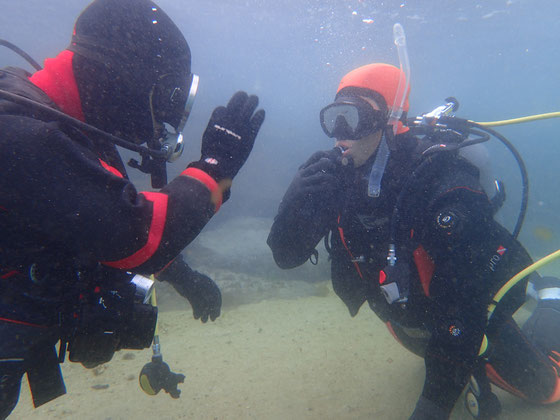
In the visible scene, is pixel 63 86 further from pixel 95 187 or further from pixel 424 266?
pixel 424 266

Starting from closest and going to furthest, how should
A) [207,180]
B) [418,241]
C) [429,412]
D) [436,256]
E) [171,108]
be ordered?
1. [207,180]
2. [171,108]
3. [429,412]
4. [436,256]
5. [418,241]

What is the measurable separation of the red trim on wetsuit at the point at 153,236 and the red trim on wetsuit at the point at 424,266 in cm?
214

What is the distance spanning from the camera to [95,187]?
3.83 ft

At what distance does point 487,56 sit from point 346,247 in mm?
45818

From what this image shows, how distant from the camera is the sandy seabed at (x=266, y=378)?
9.73 feet

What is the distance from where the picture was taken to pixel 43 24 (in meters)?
31.8

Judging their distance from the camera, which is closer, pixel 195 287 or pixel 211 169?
pixel 211 169

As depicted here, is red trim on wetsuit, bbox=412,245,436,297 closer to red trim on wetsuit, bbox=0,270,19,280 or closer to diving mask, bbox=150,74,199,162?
diving mask, bbox=150,74,199,162

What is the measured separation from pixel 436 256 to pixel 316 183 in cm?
108

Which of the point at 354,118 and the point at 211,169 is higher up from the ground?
the point at 354,118

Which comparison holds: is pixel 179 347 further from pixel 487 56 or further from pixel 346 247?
pixel 487 56

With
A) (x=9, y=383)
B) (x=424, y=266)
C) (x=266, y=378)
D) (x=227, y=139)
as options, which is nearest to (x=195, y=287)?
(x=266, y=378)

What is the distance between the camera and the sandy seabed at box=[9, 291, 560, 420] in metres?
2.96

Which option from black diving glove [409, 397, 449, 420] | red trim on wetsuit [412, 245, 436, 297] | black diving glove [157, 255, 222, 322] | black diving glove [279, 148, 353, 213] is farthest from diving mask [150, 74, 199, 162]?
black diving glove [409, 397, 449, 420]
